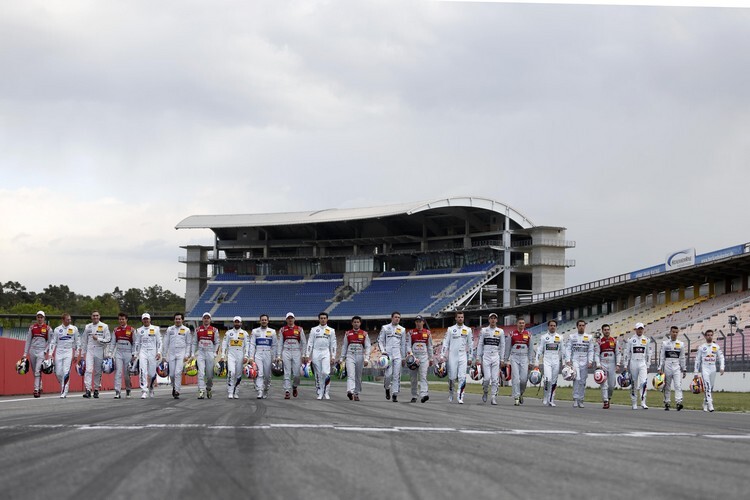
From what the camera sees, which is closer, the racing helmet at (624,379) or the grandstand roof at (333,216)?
the racing helmet at (624,379)

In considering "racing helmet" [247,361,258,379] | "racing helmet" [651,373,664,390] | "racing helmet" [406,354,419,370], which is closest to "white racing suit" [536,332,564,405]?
"racing helmet" [651,373,664,390]

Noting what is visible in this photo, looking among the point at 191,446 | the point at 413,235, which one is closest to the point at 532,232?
the point at 413,235

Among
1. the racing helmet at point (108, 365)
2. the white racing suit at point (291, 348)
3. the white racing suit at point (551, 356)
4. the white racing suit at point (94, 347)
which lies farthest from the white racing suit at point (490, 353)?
the white racing suit at point (94, 347)

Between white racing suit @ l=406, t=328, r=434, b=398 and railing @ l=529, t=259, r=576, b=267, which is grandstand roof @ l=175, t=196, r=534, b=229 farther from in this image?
white racing suit @ l=406, t=328, r=434, b=398

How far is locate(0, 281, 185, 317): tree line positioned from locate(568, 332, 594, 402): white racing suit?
12145 centimetres

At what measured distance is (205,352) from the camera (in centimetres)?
2323

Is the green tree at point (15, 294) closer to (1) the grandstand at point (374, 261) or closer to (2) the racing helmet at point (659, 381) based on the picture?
(1) the grandstand at point (374, 261)

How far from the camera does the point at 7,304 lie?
15200cm

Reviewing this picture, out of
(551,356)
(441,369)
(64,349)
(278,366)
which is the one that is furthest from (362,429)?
(64,349)

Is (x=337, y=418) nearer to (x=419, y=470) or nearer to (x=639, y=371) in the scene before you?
(x=419, y=470)

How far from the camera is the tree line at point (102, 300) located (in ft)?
490

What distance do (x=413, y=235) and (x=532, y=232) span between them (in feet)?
41.1

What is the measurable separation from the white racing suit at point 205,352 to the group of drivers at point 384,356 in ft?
0.08

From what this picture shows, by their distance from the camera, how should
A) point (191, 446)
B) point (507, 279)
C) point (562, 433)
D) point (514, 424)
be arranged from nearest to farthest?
point (191, 446)
point (562, 433)
point (514, 424)
point (507, 279)
